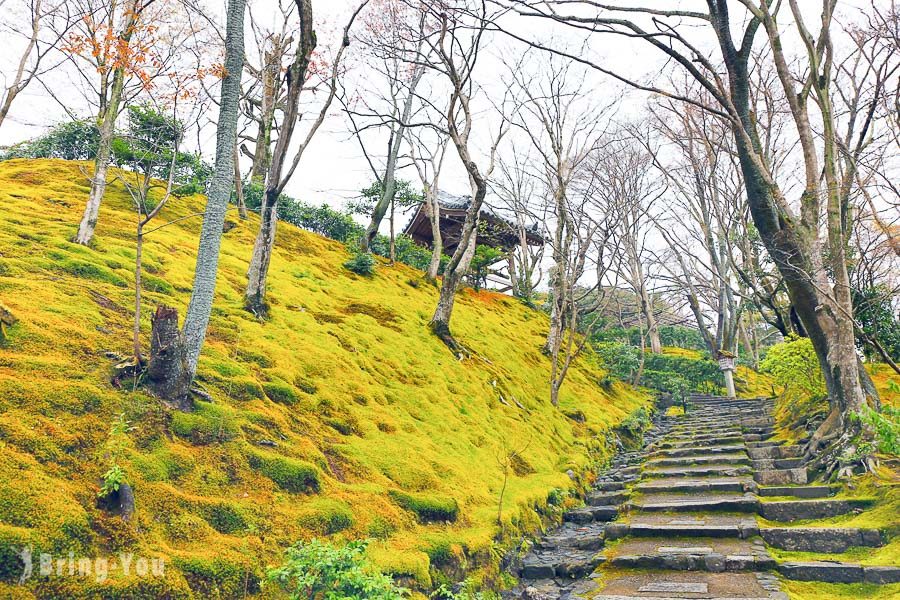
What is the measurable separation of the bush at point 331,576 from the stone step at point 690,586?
270 centimetres

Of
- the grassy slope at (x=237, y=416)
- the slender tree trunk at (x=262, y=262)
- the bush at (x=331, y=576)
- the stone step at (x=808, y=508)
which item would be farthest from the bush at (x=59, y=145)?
the stone step at (x=808, y=508)

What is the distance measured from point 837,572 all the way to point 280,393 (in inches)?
246

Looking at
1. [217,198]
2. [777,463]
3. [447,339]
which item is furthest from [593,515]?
[217,198]

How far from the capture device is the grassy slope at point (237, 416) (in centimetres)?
366

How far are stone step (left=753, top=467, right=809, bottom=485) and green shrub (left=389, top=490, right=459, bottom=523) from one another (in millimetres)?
5357

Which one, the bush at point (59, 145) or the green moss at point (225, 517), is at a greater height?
the bush at point (59, 145)

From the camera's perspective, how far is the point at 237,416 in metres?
5.36

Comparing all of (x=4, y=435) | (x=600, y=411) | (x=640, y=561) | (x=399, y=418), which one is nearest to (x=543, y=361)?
(x=600, y=411)

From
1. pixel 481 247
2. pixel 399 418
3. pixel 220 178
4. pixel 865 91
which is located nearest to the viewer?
pixel 220 178

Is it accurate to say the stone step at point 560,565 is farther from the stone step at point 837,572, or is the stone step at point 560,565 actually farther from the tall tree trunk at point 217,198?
the tall tree trunk at point 217,198

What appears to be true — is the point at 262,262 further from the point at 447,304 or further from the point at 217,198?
the point at 447,304

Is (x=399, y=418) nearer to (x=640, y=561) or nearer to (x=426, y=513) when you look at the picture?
(x=426, y=513)

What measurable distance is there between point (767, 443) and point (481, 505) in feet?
23.4

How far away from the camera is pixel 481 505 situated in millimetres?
6410
